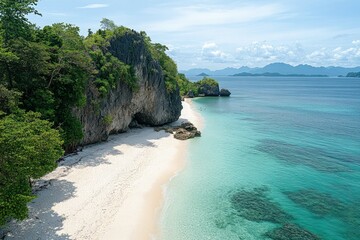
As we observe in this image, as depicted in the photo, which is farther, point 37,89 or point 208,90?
point 208,90

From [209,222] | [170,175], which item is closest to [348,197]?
[209,222]

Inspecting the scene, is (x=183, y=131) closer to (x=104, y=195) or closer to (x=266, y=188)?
(x=266, y=188)

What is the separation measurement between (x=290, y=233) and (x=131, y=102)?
27236mm

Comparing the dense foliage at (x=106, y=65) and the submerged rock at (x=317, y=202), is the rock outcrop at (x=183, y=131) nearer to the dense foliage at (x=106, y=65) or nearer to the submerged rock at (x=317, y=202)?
the dense foliage at (x=106, y=65)

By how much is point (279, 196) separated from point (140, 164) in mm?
13426

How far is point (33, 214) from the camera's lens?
17.9 meters

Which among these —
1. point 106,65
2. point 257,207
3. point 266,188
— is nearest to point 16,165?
point 257,207

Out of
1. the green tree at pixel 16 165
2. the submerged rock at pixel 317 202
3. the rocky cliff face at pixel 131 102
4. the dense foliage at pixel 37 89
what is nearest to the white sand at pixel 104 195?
the dense foliage at pixel 37 89

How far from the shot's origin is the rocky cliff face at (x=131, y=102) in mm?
31594

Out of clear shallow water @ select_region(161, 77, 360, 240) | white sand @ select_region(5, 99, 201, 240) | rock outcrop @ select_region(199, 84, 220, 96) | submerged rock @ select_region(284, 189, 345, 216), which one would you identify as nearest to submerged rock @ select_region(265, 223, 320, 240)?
clear shallow water @ select_region(161, 77, 360, 240)

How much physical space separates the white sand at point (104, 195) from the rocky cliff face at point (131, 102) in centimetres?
292

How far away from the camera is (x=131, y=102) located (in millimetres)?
39500

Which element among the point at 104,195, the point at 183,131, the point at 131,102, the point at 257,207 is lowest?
the point at 257,207

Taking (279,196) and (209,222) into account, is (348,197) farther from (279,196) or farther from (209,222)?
(209,222)
